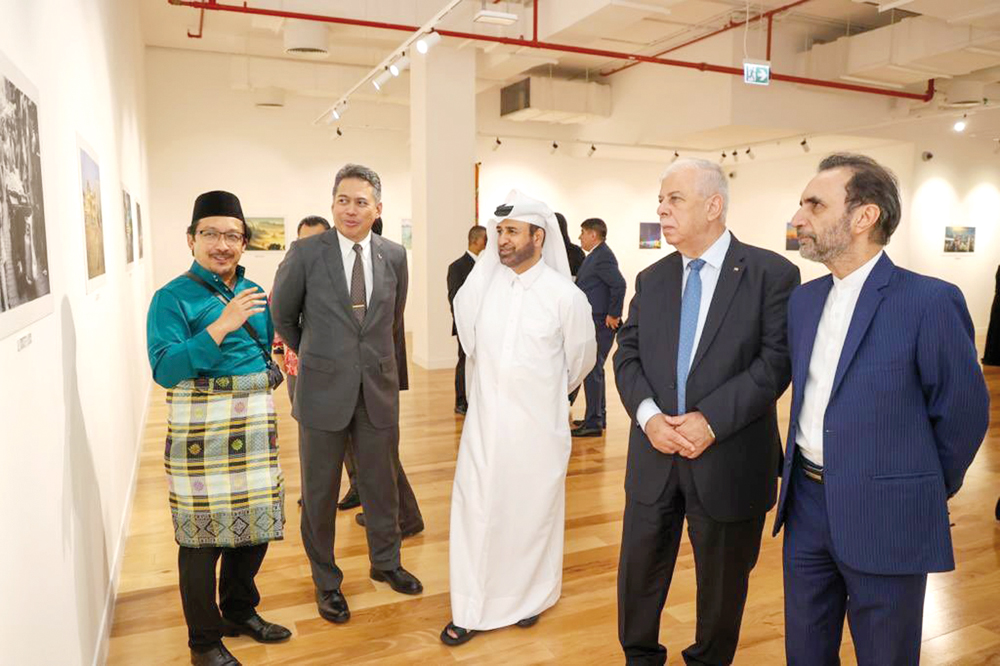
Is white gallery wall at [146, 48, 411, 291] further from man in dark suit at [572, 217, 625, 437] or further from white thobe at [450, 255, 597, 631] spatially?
white thobe at [450, 255, 597, 631]

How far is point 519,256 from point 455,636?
5.33 feet

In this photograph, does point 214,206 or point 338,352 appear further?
point 338,352

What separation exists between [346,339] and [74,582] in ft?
4.48

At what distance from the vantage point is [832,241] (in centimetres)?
→ 203

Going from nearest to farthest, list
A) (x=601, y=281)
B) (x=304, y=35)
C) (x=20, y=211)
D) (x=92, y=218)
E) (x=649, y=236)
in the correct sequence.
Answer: (x=20, y=211)
(x=92, y=218)
(x=601, y=281)
(x=304, y=35)
(x=649, y=236)

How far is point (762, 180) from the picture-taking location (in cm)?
1555

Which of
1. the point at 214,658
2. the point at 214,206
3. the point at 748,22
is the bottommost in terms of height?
the point at 214,658

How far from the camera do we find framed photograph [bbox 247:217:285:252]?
12.2 metres

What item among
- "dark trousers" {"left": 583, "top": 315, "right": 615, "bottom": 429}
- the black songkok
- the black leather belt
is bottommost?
"dark trousers" {"left": 583, "top": 315, "right": 615, "bottom": 429}

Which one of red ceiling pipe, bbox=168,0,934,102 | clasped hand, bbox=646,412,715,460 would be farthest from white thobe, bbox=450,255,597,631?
red ceiling pipe, bbox=168,0,934,102

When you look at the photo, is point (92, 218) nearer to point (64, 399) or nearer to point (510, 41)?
point (64, 399)

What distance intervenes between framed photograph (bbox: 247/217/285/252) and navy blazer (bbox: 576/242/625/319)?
7.41m

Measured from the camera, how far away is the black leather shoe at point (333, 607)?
3260 mm

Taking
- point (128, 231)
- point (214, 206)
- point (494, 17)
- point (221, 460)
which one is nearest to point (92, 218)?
point (214, 206)
